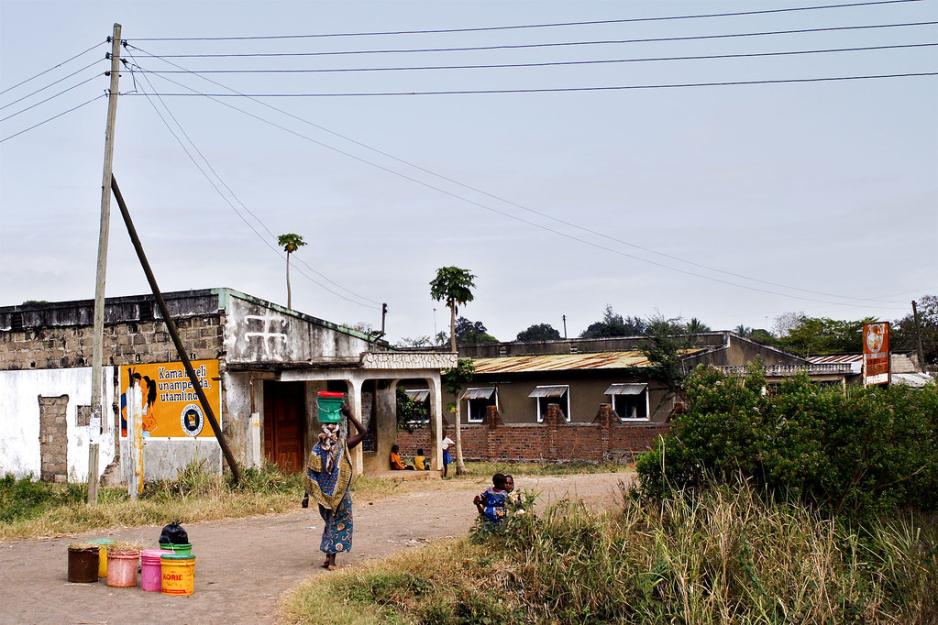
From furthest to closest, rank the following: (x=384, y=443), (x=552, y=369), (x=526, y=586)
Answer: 1. (x=552, y=369)
2. (x=384, y=443)
3. (x=526, y=586)

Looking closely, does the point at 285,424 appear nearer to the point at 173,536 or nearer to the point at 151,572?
the point at 173,536

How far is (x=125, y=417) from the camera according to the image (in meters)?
21.0

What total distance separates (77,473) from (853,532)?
16881 mm

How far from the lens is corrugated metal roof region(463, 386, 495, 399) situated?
3603 cm

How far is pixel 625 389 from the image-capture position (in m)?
32.4

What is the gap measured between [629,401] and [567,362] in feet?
11.2

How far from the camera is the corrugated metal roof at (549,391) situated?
1345 inches

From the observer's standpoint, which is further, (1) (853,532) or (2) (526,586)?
(1) (853,532)

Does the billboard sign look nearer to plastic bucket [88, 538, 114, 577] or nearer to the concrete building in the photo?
the concrete building

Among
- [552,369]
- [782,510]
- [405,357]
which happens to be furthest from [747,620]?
[552,369]

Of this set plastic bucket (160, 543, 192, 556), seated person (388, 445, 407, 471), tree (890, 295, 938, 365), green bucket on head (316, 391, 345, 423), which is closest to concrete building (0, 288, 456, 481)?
seated person (388, 445, 407, 471)

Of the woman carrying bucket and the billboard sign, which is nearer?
the woman carrying bucket

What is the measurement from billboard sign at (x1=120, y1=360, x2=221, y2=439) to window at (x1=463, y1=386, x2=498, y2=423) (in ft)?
55.2

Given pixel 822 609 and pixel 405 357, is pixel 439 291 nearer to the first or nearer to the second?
pixel 405 357
